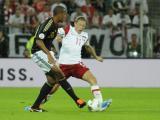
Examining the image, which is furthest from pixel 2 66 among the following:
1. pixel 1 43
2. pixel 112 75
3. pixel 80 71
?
pixel 80 71

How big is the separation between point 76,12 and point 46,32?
36.5ft

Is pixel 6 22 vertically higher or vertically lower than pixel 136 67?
higher

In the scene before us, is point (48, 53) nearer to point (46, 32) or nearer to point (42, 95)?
point (46, 32)

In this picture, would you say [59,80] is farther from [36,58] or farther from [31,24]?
[31,24]

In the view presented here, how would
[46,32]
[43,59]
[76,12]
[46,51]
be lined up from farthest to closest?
[76,12] → [43,59] → [46,32] → [46,51]

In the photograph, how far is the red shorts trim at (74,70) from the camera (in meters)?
13.8

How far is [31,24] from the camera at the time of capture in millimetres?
23547

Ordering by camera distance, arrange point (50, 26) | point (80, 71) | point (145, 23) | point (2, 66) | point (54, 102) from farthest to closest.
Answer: point (145, 23)
point (2, 66)
point (54, 102)
point (80, 71)
point (50, 26)

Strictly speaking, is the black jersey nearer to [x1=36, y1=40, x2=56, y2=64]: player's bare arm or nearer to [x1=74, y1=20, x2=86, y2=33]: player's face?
[x1=36, y1=40, x2=56, y2=64]: player's bare arm

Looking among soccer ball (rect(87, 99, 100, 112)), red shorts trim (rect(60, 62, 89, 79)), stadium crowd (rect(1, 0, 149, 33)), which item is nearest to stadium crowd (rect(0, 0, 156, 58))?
stadium crowd (rect(1, 0, 149, 33))

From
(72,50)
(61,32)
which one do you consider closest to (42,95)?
(72,50)

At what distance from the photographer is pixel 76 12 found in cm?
2389

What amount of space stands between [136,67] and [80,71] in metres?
9.61

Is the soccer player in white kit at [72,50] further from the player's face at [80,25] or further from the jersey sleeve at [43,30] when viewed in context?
the jersey sleeve at [43,30]
